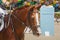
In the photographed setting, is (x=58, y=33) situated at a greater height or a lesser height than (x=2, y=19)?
lesser

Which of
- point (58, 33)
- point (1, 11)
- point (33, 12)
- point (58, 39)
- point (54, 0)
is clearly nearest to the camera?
point (33, 12)

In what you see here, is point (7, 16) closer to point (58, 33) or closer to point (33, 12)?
point (33, 12)

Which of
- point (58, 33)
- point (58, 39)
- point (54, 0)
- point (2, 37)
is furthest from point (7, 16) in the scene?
point (54, 0)

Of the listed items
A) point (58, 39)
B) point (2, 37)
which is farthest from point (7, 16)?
point (58, 39)

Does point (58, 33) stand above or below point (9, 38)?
below

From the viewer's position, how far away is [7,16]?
16.5 ft

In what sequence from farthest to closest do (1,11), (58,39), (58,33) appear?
(58,33) < (58,39) < (1,11)

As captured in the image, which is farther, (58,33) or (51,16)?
(58,33)

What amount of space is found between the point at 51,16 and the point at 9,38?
4.71 m

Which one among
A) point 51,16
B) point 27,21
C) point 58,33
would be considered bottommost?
point 58,33

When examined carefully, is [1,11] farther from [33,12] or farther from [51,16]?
[51,16]

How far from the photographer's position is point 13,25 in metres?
5.00

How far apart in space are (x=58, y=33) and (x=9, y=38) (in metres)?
5.57

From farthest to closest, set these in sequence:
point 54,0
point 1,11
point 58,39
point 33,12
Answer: point 54,0 < point 58,39 < point 1,11 < point 33,12
